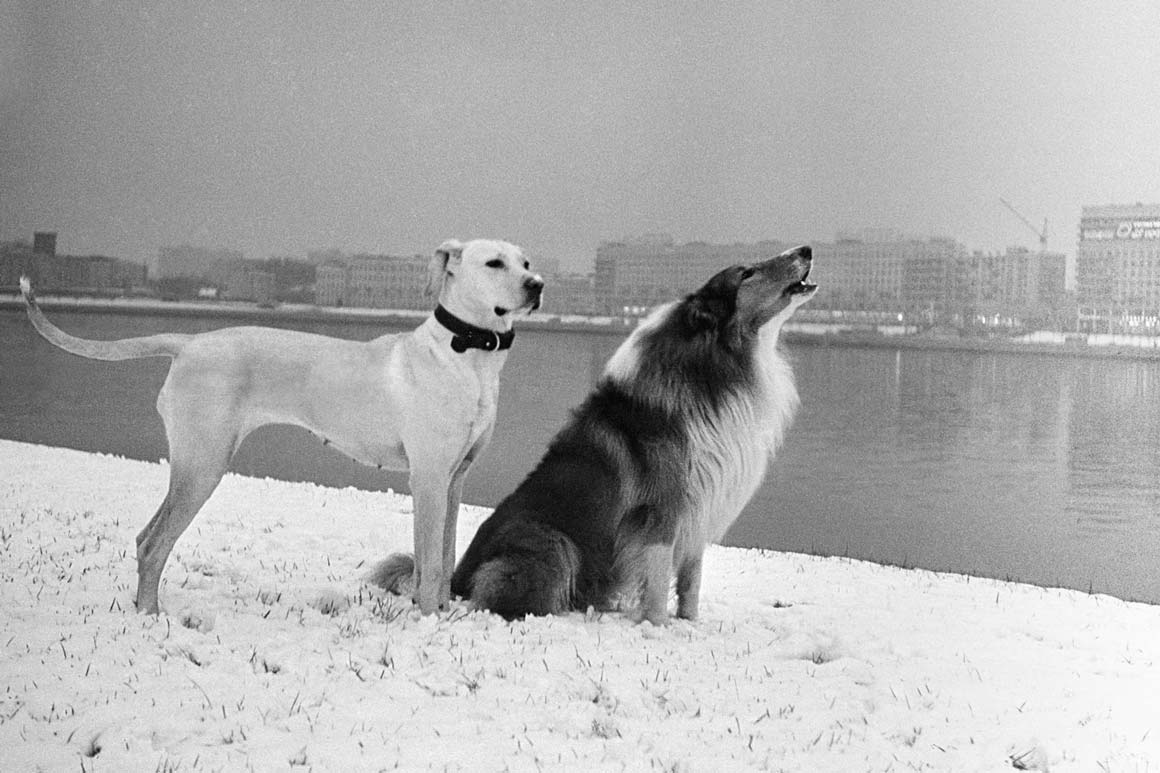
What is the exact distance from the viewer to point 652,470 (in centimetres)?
317

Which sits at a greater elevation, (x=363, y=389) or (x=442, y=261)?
(x=442, y=261)

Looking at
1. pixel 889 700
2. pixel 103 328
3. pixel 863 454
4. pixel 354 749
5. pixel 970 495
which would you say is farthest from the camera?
pixel 863 454

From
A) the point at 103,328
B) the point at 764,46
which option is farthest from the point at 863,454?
the point at 103,328

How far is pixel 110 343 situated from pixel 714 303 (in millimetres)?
1763

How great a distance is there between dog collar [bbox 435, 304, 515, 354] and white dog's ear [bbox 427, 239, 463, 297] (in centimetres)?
7

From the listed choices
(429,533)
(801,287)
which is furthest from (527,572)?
(801,287)

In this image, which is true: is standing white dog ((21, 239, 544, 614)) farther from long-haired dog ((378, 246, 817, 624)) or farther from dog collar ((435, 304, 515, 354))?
long-haired dog ((378, 246, 817, 624))

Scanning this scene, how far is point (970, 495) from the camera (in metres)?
7.12

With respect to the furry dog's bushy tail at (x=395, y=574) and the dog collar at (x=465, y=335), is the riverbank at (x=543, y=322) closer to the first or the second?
the furry dog's bushy tail at (x=395, y=574)

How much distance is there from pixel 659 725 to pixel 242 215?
498cm

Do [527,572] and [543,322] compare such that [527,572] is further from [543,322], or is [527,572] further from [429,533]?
[543,322]

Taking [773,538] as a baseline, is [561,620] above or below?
above

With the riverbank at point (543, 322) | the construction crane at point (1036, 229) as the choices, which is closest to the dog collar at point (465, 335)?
the riverbank at point (543, 322)

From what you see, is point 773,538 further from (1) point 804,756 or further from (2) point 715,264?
(1) point 804,756
